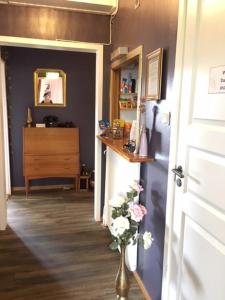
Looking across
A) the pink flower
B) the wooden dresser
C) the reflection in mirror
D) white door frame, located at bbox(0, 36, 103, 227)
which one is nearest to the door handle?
the pink flower

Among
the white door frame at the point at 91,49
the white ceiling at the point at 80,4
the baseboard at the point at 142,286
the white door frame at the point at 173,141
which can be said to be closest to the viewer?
the white door frame at the point at 173,141

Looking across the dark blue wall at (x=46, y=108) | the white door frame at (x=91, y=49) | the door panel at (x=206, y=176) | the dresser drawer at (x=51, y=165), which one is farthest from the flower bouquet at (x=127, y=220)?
the dark blue wall at (x=46, y=108)

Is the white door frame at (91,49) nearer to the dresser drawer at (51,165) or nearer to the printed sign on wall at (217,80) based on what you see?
the dresser drawer at (51,165)

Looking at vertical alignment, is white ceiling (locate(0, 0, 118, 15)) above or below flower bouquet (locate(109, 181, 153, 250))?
above

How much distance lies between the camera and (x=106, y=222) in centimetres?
314

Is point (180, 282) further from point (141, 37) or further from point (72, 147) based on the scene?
point (72, 147)

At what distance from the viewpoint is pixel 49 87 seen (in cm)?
440

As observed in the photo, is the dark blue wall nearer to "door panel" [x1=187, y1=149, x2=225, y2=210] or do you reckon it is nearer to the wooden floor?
the wooden floor

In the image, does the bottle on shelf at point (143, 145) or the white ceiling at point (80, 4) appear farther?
the white ceiling at point (80, 4)

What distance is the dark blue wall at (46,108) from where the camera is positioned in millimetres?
4270

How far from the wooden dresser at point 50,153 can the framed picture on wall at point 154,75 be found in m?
2.71

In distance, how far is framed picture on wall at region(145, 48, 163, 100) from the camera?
65.7 inches

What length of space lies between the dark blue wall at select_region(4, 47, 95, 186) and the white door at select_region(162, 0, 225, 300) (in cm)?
326

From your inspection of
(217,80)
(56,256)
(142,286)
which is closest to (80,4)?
(217,80)
